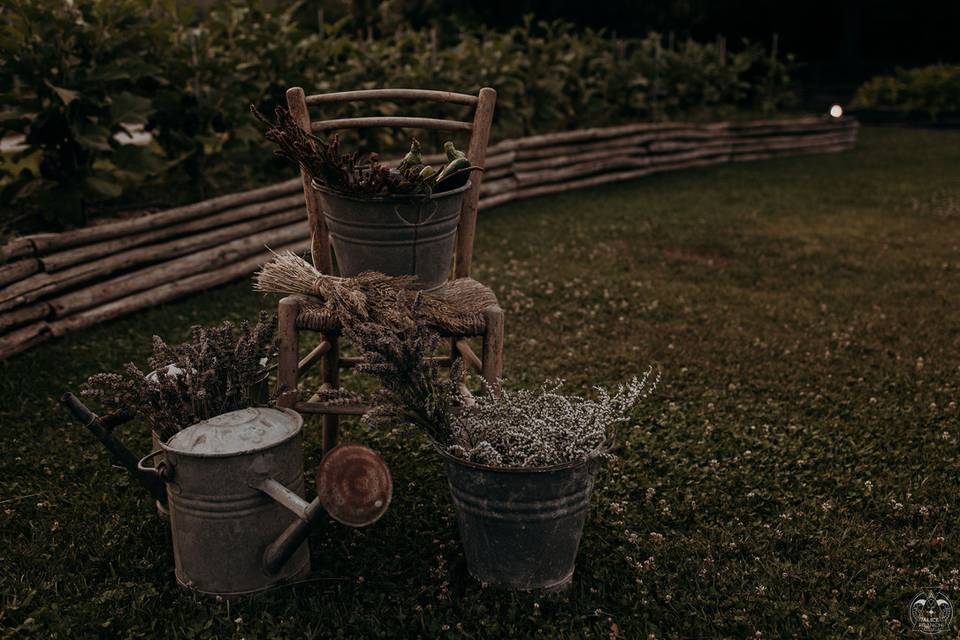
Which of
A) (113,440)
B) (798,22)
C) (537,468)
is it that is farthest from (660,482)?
(798,22)

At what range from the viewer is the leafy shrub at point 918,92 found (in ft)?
55.2

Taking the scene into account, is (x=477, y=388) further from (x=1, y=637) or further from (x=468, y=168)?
(x=1, y=637)

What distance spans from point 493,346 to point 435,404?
409 millimetres

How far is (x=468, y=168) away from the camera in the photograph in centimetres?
335

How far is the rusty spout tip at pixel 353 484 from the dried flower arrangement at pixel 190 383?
626 millimetres

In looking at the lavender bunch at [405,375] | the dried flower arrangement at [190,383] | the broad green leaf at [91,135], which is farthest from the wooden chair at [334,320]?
the broad green leaf at [91,135]

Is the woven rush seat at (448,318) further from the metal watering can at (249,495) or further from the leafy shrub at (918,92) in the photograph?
the leafy shrub at (918,92)

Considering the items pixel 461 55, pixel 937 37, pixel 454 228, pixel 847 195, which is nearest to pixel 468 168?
pixel 454 228

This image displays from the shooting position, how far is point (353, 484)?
282cm

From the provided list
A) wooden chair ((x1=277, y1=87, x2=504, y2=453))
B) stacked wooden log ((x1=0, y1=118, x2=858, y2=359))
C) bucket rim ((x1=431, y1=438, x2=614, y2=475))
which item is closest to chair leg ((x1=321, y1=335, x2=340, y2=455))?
wooden chair ((x1=277, y1=87, x2=504, y2=453))

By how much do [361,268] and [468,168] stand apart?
0.57 m

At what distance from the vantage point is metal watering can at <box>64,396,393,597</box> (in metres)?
2.82

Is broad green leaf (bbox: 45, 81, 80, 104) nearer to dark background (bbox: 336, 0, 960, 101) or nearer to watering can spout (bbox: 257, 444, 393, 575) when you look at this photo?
watering can spout (bbox: 257, 444, 393, 575)

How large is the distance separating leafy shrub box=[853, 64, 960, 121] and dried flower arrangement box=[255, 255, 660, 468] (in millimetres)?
16382
